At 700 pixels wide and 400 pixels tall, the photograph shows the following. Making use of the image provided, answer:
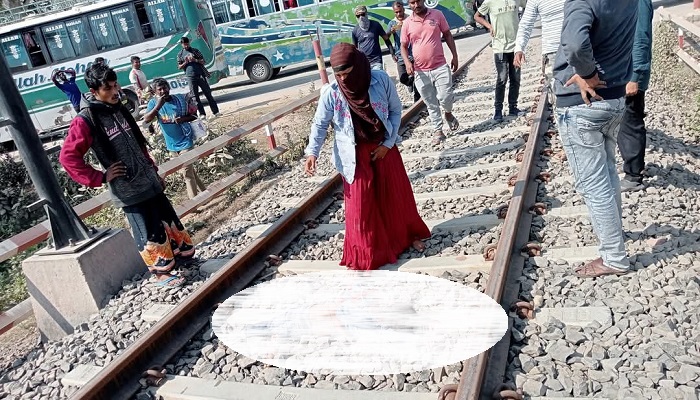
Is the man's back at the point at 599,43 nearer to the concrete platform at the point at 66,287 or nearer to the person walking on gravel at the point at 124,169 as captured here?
the person walking on gravel at the point at 124,169

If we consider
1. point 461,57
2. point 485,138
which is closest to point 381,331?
point 485,138

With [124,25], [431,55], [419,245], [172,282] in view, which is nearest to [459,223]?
[419,245]

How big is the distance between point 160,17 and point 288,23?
4.49 m

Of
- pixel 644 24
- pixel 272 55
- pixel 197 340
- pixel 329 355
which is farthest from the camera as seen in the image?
pixel 272 55

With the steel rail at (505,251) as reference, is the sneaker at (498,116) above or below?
below

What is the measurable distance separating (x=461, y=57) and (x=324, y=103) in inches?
530

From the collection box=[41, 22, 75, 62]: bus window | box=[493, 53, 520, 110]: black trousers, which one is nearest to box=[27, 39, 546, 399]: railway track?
box=[493, 53, 520, 110]: black trousers

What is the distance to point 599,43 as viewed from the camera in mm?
3102

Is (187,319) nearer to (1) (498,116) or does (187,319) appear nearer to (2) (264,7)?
(1) (498,116)

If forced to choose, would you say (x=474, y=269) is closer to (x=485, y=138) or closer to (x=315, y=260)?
(x=315, y=260)

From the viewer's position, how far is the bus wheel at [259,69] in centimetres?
2062

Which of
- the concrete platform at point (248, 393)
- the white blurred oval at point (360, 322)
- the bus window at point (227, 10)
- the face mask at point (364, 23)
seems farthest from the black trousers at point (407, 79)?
the bus window at point (227, 10)

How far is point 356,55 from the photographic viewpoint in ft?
12.5

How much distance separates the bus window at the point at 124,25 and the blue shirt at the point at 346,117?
14664 mm
